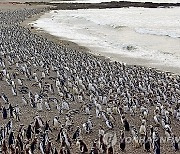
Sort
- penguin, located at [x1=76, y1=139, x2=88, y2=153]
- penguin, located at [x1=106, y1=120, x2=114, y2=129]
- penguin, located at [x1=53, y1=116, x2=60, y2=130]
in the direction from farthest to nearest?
penguin, located at [x1=106, y1=120, x2=114, y2=129] → penguin, located at [x1=53, y1=116, x2=60, y2=130] → penguin, located at [x1=76, y1=139, x2=88, y2=153]

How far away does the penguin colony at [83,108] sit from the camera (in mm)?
14953

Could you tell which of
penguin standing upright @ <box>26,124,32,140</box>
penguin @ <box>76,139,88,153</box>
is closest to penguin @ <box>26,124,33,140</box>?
penguin standing upright @ <box>26,124,32,140</box>

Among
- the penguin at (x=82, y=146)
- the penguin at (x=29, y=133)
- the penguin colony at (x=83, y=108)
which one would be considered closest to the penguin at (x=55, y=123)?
the penguin colony at (x=83, y=108)

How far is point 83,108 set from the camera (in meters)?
19.8

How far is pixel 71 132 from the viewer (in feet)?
54.6

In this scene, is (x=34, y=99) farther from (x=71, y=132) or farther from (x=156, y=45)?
(x=156, y=45)

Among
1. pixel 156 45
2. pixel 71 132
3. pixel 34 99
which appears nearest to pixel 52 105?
pixel 34 99

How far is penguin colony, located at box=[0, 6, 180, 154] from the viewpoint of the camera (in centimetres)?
1495

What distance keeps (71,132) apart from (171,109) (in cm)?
488

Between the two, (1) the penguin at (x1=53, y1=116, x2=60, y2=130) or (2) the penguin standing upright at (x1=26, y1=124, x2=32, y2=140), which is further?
(1) the penguin at (x1=53, y1=116, x2=60, y2=130)

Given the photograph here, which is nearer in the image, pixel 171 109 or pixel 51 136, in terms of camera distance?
pixel 51 136

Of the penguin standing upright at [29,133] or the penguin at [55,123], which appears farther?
the penguin at [55,123]

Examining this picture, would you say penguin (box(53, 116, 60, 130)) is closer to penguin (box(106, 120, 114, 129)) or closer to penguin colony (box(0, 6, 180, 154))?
penguin colony (box(0, 6, 180, 154))

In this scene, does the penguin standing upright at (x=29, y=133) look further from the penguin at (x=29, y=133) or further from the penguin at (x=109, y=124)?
the penguin at (x=109, y=124)
